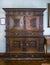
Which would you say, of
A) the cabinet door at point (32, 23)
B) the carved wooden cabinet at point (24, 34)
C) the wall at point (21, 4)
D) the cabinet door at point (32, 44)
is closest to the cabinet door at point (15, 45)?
the carved wooden cabinet at point (24, 34)

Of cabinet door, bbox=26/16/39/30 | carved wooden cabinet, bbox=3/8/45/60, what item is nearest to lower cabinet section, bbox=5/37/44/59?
carved wooden cabinet, bbox=3/8/45/60

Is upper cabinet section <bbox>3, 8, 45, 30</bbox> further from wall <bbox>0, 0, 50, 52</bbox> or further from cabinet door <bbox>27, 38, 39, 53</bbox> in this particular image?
wall <bbox>0, 0, 50, 52</bbox>

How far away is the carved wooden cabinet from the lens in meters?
5.61

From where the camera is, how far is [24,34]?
5.66 m

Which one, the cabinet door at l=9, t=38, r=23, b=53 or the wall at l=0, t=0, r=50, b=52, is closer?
the cabinet door at l=9, t=38, r=23, b=53

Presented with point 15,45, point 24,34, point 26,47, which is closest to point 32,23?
point 24,34

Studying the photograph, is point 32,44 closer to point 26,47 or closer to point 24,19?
point 26,47

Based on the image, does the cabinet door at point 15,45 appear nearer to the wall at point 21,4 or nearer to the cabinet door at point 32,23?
the cabinet door at point 32,23

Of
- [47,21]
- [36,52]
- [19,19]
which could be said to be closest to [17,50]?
[36,52]

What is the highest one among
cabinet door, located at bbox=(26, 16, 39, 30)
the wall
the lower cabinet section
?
the wall

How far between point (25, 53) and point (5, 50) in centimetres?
97

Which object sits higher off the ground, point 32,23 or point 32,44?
point 32,23

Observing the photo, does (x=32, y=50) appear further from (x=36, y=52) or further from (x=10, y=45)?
(x=10, y=45)

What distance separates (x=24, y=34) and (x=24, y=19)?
54 cm
